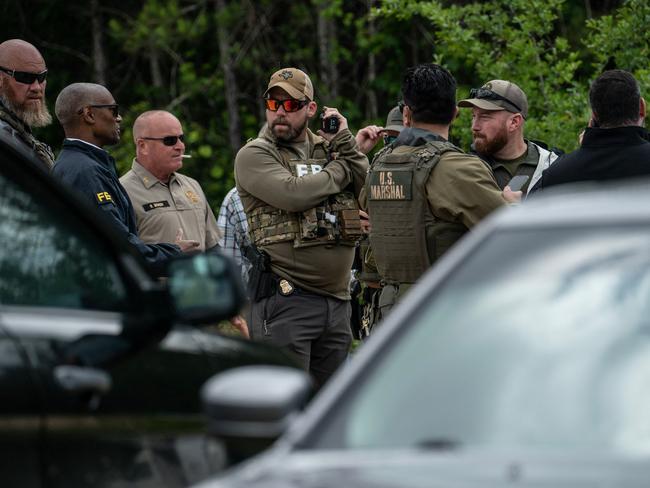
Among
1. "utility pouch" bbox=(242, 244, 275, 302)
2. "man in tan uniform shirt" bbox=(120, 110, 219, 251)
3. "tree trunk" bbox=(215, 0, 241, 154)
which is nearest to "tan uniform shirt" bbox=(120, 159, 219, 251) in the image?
"man in tan uniform shirt" bbox=(120, 110, 219, 251)

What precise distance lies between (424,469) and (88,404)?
3.61 ft

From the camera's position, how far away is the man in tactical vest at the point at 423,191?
614 cm

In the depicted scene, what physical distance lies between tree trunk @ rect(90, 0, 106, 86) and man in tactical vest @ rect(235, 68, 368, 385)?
12136 millimetres

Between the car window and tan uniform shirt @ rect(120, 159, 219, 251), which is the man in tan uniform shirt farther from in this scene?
the car window

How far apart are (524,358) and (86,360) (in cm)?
118

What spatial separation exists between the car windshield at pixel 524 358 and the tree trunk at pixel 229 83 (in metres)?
15.3

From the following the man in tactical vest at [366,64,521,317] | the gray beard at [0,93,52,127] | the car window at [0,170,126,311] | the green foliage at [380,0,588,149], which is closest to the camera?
the car window at [0,170,126,311]

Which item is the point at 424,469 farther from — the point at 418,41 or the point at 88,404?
the point at 418,41

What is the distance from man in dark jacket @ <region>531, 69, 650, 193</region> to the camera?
614cm

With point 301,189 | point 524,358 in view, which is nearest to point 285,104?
point 301,189

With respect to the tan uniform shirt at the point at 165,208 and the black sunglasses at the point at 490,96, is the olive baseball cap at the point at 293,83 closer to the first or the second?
the tan uniform shirt at the point at 165,208

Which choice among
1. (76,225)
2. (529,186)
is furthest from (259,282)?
(76,225)

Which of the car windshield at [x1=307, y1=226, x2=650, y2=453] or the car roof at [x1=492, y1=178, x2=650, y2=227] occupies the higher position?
the car roof at [x1=492, y1=178, x2=650, y2=227]

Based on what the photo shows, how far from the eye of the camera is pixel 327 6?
17.7 m
